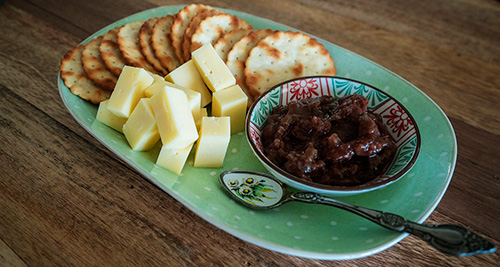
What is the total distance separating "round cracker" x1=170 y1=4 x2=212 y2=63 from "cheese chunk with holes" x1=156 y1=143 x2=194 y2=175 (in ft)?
2.67

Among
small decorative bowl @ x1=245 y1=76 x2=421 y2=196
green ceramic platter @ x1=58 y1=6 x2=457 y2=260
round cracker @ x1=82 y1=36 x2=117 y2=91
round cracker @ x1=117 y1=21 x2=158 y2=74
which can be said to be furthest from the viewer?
round cracker @ x1=117 y1=21 x2=158 y2=74

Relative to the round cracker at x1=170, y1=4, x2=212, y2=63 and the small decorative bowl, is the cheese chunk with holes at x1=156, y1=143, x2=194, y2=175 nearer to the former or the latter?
the small decorative bowl

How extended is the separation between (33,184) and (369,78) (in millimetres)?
2000

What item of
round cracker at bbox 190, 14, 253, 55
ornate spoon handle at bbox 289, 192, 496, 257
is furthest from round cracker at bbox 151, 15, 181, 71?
ornate spoon handle at bbox 289, 192, 496, 257

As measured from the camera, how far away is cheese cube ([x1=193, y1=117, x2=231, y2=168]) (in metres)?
1.91

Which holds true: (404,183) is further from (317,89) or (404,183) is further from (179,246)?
(179,246)

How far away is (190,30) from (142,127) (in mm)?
931

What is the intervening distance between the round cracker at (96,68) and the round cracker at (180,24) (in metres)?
0.44

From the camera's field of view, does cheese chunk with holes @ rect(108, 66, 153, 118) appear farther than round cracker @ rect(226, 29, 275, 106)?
No

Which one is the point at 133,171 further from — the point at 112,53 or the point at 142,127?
the point at 112,53

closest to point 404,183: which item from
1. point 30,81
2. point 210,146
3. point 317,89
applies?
point 317,89

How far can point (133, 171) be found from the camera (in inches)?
80.3

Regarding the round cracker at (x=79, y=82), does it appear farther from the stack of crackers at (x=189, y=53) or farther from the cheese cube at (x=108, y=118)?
the cheese cube at (x=108, y=118)

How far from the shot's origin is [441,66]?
9.39ft
